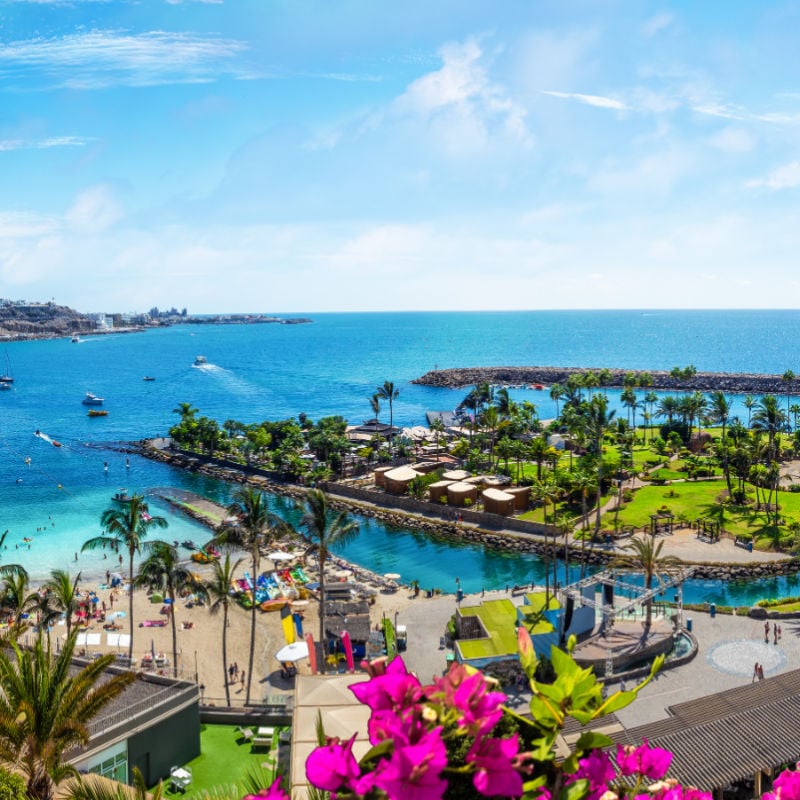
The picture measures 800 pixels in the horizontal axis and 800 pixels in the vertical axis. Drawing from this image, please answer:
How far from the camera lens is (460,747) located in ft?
15.2

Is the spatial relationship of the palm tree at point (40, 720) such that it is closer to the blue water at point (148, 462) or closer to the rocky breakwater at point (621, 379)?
the blue water at point (148, 462)

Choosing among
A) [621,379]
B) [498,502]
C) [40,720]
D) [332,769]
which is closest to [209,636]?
[498,502]

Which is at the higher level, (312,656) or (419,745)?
(419,745)

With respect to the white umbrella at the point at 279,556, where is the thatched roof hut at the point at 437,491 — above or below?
above

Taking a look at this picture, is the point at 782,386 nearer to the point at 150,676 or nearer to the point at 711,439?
the point at 711,439

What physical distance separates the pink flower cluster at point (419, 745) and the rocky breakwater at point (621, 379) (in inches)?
4882

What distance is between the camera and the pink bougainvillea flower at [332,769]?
14.2ft

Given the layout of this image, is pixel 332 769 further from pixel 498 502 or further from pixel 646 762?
pixel 498 502

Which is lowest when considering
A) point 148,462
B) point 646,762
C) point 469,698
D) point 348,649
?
point 348,649

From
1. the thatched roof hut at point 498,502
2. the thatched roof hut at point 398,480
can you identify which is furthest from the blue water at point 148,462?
the thatched roof hut at point 398,480

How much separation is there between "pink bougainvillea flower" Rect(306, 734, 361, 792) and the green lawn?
21.2 metres

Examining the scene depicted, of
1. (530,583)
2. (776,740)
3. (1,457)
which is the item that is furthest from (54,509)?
(776,740)

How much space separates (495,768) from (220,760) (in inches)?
973

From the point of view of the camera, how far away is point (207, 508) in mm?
68875
